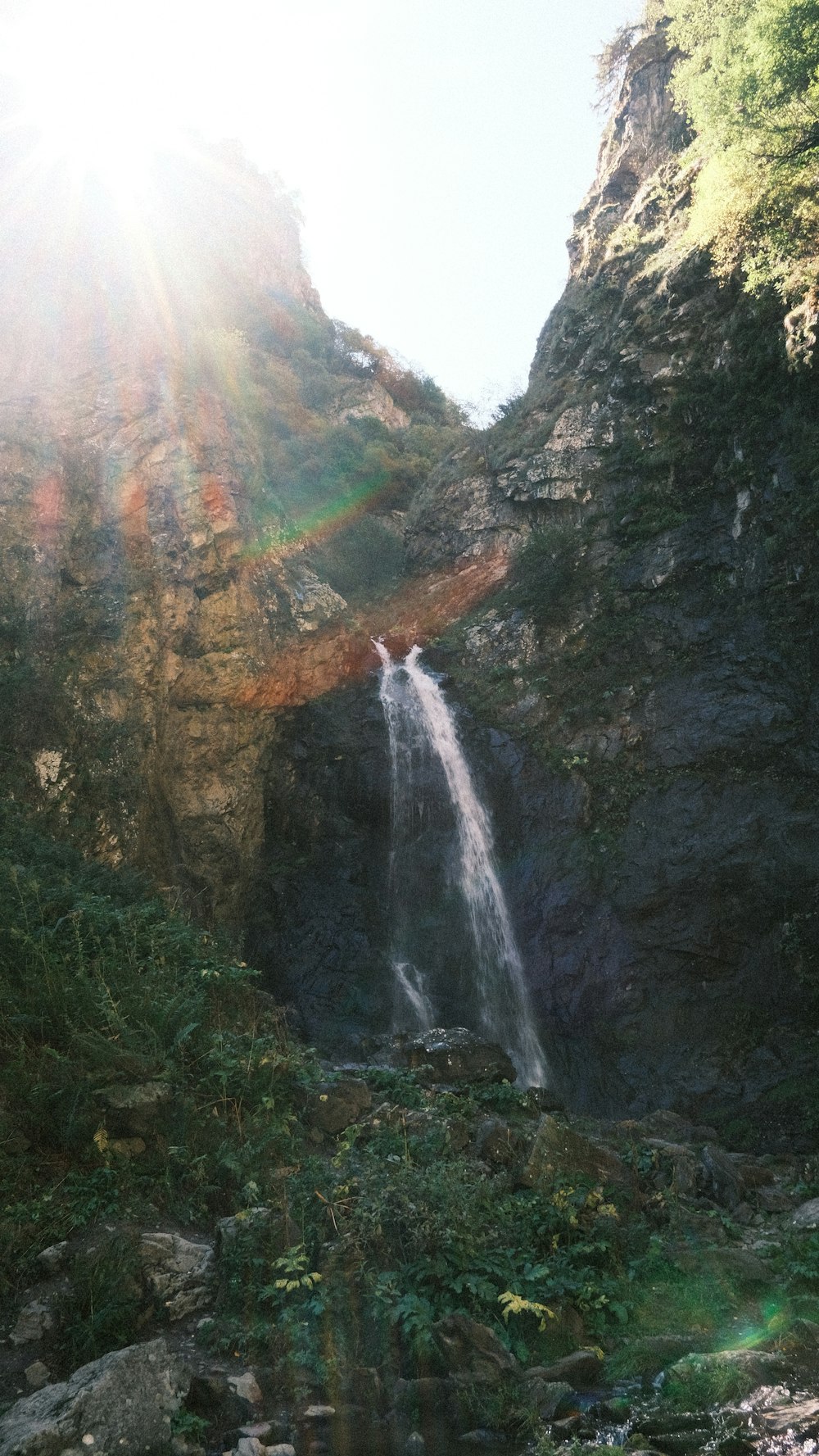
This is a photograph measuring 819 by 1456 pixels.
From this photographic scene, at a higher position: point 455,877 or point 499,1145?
point 455,877

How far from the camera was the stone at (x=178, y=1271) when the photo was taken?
495cm

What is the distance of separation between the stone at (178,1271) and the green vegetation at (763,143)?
1652 centimetres

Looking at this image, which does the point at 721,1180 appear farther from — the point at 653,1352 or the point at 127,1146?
the point at 127,1146

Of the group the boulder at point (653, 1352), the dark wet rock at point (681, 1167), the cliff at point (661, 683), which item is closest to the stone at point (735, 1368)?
the boulder at point (653, 1352)

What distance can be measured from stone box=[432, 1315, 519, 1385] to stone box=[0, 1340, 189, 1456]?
134 centimetres

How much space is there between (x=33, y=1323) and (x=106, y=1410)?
1.18 m

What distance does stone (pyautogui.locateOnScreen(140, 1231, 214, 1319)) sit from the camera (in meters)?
4.95

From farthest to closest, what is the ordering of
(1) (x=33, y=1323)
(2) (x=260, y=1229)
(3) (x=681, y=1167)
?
(3) (x=681, y=1167) < (2) (x=260, y=1229) < (1) (x=33, y=1323)

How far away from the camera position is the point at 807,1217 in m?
6.93

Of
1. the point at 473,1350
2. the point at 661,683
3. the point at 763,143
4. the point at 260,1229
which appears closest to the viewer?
the point at 473,1350

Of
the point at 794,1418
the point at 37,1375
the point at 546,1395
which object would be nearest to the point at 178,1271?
the point at 37,1375

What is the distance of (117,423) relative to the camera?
17.3 metres

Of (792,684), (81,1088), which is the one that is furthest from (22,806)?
(792,684)

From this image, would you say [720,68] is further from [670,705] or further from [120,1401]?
[120,1401]
